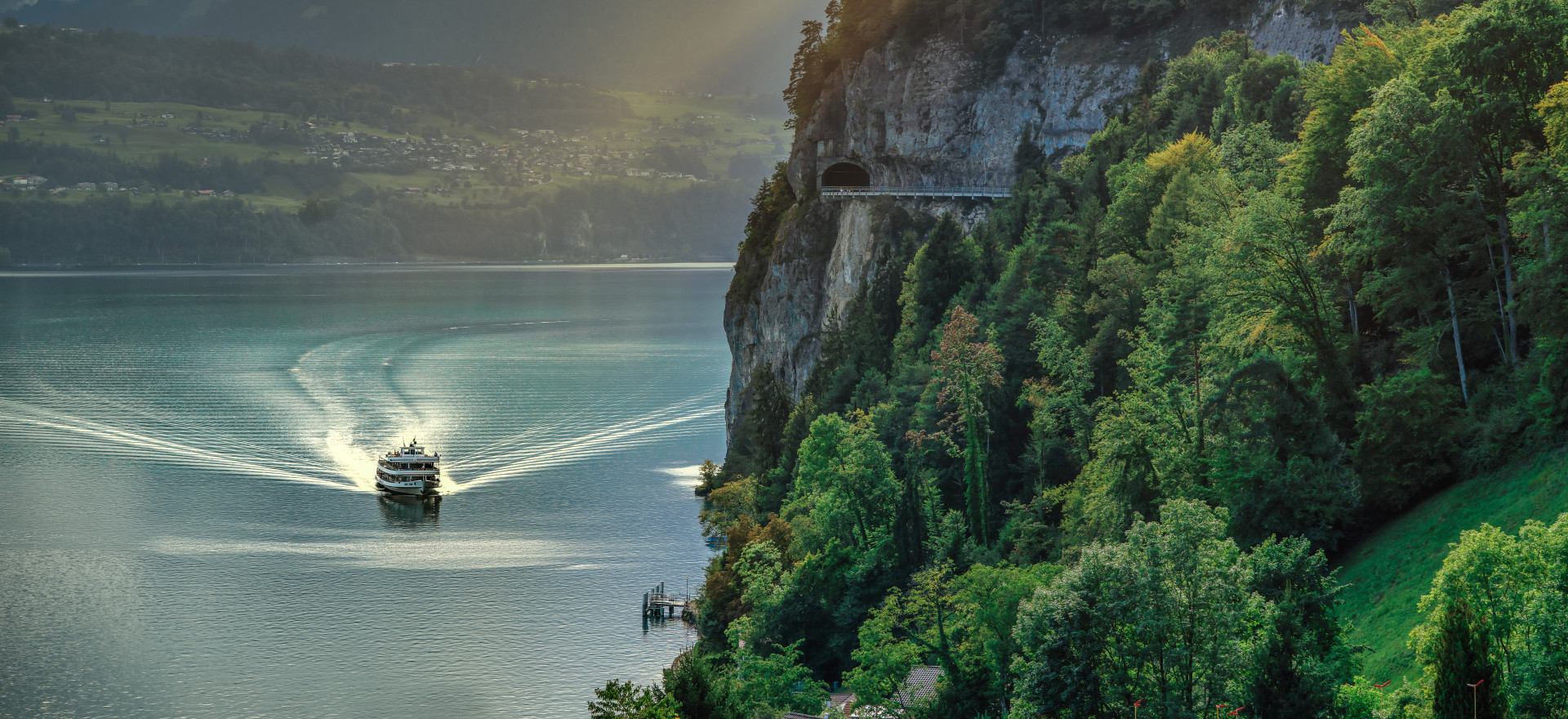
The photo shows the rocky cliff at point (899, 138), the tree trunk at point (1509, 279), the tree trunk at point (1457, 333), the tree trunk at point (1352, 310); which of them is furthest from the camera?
the rocky cliff at point (899, 138)

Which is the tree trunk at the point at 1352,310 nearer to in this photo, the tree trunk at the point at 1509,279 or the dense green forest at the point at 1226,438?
the dense green forest at the point at 1226,438

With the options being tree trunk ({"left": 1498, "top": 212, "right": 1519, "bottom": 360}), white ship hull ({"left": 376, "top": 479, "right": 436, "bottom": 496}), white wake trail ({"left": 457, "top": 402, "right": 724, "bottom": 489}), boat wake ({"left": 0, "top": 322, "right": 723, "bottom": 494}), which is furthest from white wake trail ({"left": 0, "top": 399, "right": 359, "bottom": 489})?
tree trunk ({"left": 1498, "top": 212, "right": 1519, "bottom": 360})

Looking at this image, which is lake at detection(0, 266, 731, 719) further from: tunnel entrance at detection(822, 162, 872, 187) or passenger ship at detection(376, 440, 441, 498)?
tunnel entrance at detection(822, 162, 872, 187)

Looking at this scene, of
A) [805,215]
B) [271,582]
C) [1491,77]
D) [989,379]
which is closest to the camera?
[1491,77]

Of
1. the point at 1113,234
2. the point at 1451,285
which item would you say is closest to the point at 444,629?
the point at 1113,234

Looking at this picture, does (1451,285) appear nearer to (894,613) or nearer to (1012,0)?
(894,613)

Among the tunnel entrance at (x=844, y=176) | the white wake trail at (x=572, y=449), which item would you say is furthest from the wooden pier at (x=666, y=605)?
the tunnel entrance at (x=844, y=176)
